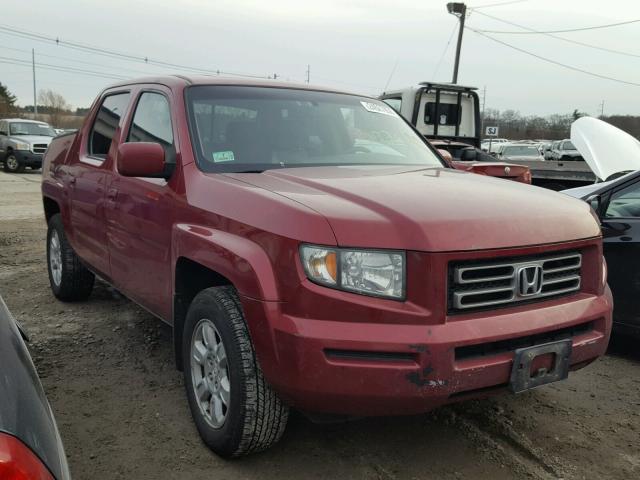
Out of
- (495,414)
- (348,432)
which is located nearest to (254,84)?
(348,432)

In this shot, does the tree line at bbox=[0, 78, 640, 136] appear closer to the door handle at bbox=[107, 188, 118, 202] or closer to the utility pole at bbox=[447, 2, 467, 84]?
the utility pole at bbox=[447, 2, 467, 84]

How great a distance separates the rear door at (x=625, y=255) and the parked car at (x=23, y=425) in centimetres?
374

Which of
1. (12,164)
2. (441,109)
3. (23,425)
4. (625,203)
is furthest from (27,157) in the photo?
(23,425)

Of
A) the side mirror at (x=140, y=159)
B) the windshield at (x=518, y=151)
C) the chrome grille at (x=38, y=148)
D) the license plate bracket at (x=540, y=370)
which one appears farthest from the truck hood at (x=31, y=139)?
the license plate bracket at (x=540, y=370)

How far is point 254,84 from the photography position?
12.3 ft

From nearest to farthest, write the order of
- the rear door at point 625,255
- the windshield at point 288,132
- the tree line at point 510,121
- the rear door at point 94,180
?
the windshield at point 288,132, the rear door at point 625,255, the rear door at point 94,180, the tree line at point 510,121

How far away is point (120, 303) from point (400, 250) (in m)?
3.73

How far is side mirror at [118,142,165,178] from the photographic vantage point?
10.1 ft

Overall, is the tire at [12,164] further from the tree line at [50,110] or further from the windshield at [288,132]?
the tree line at [50,110]

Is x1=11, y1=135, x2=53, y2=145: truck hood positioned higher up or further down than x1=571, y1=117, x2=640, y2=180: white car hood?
further down

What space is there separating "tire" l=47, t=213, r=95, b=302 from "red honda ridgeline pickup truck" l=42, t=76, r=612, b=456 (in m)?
1.75

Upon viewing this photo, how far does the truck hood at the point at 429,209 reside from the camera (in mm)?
2318

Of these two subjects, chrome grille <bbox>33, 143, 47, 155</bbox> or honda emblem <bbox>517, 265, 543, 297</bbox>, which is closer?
honda emblem <bbox>517, 265, 543, 297</bbox>

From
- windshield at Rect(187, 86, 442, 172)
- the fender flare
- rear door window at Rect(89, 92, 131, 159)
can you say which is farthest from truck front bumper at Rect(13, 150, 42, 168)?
the fender flare
